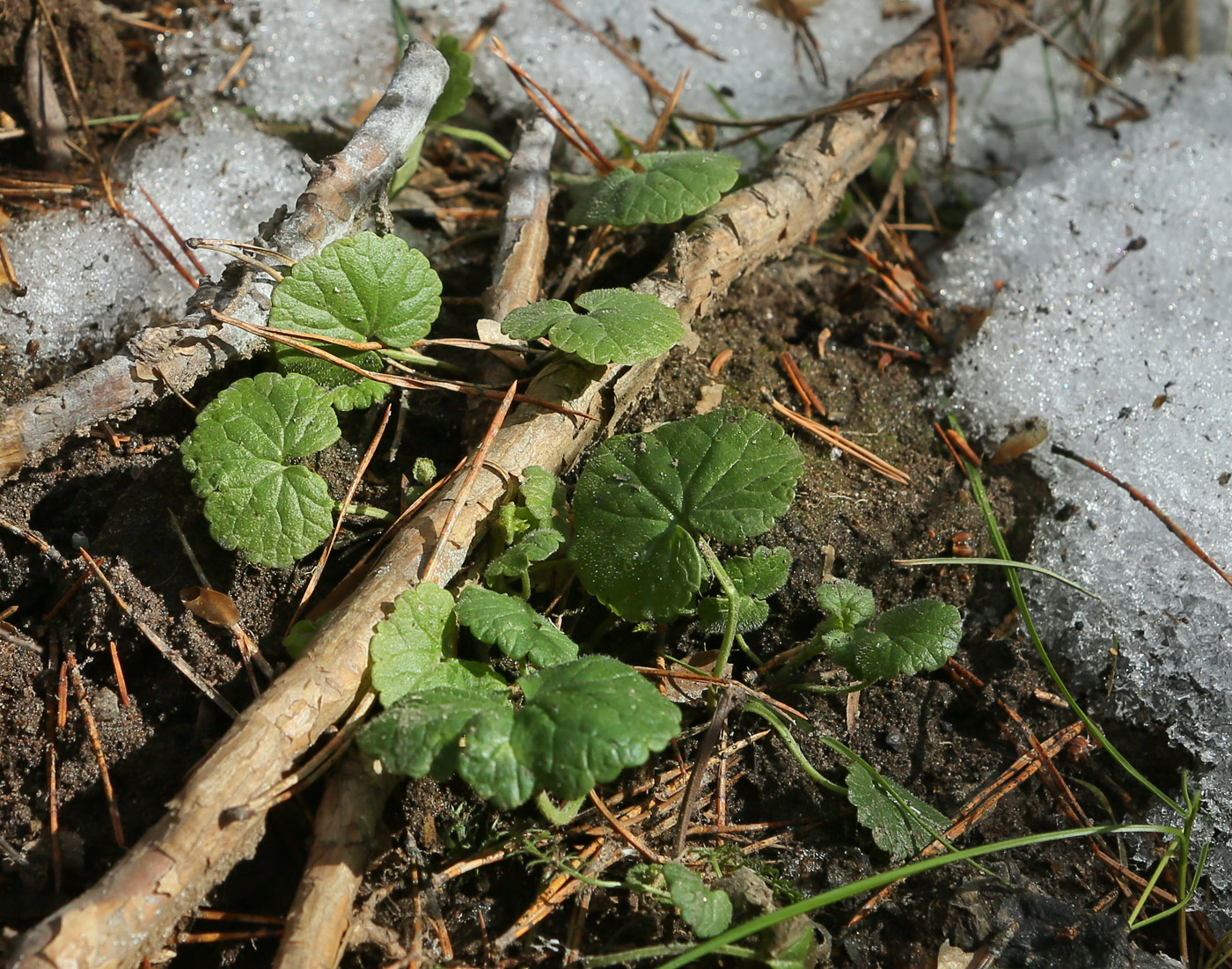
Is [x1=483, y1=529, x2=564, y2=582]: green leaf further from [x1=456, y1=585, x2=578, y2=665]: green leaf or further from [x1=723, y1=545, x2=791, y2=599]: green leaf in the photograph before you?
[x1=723, y1=545, x2=791, y2=599]: green leaf

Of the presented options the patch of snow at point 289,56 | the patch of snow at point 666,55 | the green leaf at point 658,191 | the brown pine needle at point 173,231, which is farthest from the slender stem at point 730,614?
the patch of snow at point 289,56

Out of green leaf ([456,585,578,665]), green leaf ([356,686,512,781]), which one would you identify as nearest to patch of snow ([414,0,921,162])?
green leaf ([456,585,578,665])

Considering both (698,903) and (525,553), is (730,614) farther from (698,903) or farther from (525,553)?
(698,903)

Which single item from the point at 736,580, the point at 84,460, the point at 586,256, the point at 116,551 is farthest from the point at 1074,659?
the point at 84,460

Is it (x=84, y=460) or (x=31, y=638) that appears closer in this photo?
(x=31, y=638)

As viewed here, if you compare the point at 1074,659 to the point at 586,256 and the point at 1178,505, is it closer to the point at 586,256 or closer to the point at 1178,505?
the point at 1178,505

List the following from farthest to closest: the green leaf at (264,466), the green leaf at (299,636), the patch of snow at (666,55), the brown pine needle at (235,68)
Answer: the patch of snow at (666,55), the brown pine needle at (235,68), the green leaf at (264,466), the green leaf at (299,636)

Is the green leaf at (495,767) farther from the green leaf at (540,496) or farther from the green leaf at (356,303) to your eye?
the green leaf at (356,303)
